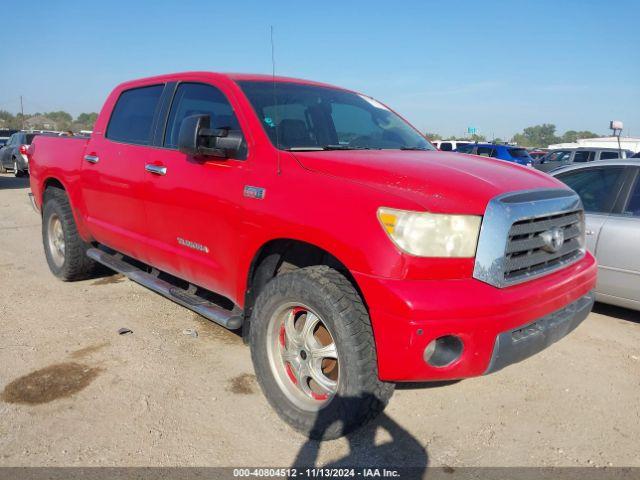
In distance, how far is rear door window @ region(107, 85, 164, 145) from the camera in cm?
414

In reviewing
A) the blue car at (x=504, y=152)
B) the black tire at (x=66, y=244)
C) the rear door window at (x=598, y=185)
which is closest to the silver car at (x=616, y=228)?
the rear door window at (x=598, y=185)

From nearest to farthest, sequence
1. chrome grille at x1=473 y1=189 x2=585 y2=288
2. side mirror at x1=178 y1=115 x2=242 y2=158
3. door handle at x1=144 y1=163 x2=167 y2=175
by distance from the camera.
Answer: chrome grille at x1=473 y1=189 x2=585 y2=288 < side mirror at x1=178 y1=115 x2=242 y2=158 < door handle at x1=144 y1=163 x2=167 y2=175

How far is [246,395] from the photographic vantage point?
3.26 meters

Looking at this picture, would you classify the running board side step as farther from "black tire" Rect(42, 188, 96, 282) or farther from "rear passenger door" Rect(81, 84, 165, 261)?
"black tire" Rect(42, 188, 96, 282)

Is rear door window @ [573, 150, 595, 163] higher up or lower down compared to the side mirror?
lower down

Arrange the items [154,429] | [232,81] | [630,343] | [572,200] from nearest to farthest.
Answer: [154,429]
[572,200]
[232,81]
[630,343]

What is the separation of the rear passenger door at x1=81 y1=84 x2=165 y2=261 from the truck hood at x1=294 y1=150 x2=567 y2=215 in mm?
1672

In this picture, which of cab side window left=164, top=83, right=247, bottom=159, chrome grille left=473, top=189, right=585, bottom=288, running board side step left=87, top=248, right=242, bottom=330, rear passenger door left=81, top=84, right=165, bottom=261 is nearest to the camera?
chrome grille left=473, top=189, right=585, bottom=288

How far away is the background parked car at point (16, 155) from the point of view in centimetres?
2048

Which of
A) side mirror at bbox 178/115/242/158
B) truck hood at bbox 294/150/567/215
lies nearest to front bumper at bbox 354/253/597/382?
truck hood at bbox 294/150/567/215

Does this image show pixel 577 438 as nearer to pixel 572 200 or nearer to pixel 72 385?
pixel 572 200

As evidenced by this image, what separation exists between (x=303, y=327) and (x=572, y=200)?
1.75 m

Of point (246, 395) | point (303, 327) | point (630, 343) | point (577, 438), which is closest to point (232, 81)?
point (303, 327)

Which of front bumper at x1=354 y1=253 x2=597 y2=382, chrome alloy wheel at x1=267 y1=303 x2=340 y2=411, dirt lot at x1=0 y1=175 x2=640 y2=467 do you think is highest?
front bumper at x1=354 y1=253 x2=597 y2=382
